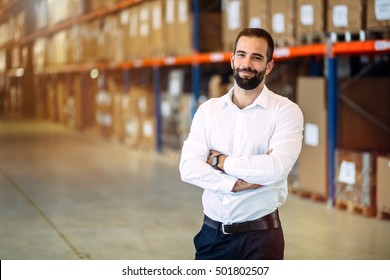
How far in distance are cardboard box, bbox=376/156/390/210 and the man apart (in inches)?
132

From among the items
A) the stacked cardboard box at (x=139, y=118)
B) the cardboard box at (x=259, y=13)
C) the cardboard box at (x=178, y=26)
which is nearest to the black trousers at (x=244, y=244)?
the cardboard box at (x=259, y=13)

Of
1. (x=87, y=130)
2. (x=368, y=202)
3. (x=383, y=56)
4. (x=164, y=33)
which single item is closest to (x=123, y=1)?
(x=164, y=33)

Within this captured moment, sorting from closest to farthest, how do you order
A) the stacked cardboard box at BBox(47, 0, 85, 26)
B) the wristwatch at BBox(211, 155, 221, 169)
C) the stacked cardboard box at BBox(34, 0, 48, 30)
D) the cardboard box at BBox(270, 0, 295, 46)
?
the wristwatch at BBox(211, 155, 221, 169) → the cardboard box at BBox(270, 0, 295, 46) → the stacked cardboard box at BBox(47, 0, 85, 26) → the stacked cardboard box at BBox(34, 0, 48, 30)

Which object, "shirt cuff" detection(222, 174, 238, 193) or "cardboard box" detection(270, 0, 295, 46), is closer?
"shirt cuff" detection(222, 174, 238, 193)

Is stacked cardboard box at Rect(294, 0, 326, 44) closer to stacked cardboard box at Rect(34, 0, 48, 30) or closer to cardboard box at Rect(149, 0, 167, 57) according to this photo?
cardboard box at Rect(149, 0, 167, 57)

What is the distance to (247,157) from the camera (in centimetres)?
292

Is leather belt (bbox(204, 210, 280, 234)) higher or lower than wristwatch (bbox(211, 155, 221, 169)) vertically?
lower

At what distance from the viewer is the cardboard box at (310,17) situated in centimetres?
682

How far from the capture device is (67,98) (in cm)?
1862

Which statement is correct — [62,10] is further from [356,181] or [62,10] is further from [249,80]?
[249,80]

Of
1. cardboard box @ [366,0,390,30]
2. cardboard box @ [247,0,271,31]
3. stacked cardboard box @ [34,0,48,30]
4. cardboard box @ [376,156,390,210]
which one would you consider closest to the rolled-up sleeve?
cardboard box @ [376,156,390,210]

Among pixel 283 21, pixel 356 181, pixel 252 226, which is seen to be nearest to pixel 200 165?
pixel 252 226

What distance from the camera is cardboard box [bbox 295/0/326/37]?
22.4 ft

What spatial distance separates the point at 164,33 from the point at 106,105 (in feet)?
13.4
